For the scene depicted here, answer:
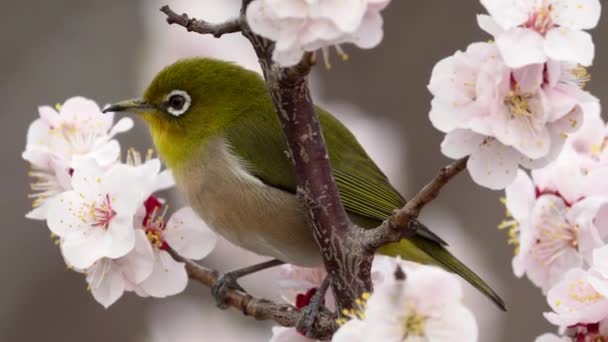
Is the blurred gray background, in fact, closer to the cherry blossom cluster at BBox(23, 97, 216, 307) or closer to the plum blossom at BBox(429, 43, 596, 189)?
the cherry blossom cluster at BBox(23, 97, 216, 307)

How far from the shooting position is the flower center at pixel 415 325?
1.62m

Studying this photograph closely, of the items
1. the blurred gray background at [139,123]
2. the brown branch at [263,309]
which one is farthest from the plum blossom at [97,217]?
the blurred gray background at [139,123]

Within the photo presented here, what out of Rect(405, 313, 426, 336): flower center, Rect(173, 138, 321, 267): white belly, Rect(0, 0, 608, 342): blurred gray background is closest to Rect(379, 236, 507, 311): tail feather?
Rect(173, 138, 321, 267): white belly

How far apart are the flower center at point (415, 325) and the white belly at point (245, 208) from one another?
1402 millimetres

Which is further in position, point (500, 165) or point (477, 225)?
point (477, 225)

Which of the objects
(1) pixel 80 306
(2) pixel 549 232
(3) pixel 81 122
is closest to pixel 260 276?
(1) pixel 80 306

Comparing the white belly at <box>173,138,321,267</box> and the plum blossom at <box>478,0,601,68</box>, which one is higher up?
the plum blossom at <box>478,0,601,68</box>

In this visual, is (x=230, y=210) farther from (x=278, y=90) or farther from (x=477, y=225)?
(x=477, y=225)

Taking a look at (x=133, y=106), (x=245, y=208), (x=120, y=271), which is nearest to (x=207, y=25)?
(x=120, y=271)

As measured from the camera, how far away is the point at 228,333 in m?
4.90

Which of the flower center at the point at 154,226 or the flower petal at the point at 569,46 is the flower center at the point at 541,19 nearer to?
the flower petal at the point at 569,46

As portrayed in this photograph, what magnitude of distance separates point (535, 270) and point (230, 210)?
1003 millimetres

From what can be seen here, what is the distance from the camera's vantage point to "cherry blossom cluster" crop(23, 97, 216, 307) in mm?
2451

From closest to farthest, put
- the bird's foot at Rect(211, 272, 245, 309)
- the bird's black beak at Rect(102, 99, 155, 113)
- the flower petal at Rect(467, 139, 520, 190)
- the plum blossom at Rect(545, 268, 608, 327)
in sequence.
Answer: the flower petal at Rect(467, 139, 520, 190) → the plum blossom at Rect(545, 268, 608, 327) → the bird's foot at Rect(211, 272, 245, 309) → the bird's black beak at Rect(102, 99, 155, 113)
